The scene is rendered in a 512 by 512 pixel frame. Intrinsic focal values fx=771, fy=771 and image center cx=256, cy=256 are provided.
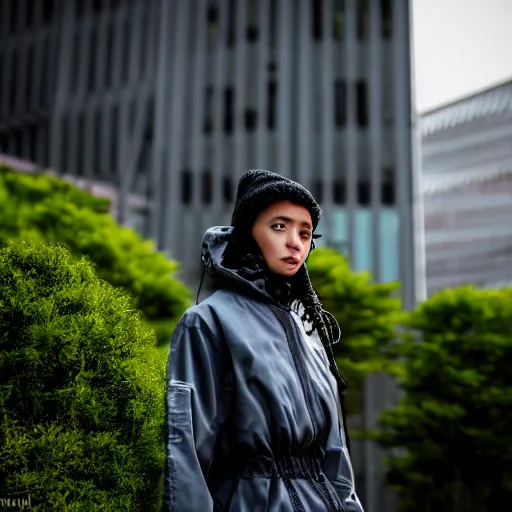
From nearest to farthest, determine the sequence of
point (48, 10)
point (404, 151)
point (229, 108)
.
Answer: point (404, 151) → point (229, 108) → point (48, 10)

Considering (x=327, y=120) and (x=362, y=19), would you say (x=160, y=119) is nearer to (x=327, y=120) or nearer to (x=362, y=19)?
(x=327, y=120)

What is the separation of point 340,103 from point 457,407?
1616 centimetres

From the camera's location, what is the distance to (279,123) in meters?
31.3

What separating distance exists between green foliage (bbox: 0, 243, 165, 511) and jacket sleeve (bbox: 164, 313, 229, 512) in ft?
2.58

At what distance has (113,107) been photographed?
3484 centimetres

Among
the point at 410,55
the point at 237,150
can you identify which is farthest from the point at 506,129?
the point at 237,150

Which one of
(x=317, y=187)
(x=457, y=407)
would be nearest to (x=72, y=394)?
(x=457, y=407)

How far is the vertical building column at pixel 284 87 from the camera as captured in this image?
102 ft

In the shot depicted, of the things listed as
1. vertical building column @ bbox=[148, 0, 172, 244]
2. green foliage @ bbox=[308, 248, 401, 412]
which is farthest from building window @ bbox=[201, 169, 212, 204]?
green foliage @ bbox=[308, 248, 401, 412]

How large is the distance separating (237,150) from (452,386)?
15291mm

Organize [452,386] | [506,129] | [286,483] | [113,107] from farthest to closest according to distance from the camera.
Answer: [506,129], [113,107], [452,386], [286,483]

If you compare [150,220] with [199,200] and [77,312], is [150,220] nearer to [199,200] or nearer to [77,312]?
[199,200]

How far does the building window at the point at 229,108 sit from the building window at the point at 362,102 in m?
5.13

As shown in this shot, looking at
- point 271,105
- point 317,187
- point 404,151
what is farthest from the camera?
point 271,105
